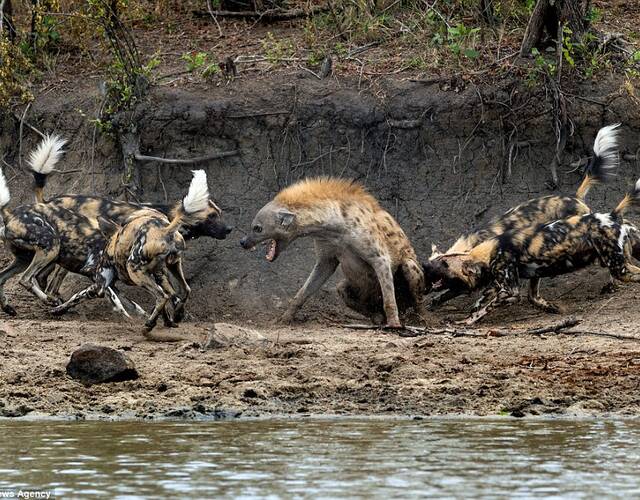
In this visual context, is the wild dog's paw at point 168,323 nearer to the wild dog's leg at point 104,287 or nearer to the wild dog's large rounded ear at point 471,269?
the wild dog's leg at point 104,287

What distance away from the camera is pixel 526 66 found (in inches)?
563

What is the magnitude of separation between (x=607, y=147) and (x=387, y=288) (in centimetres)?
260

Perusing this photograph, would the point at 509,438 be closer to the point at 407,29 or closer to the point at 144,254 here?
the point at 144,254

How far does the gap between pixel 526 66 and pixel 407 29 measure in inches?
67.6

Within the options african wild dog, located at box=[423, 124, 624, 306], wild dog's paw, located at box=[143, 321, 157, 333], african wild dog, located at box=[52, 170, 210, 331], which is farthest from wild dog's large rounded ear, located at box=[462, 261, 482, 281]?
wild dog's paw, located at box=[143, 321, 157, 333]

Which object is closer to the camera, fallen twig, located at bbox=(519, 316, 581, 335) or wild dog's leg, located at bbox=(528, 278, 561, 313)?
fallen twig, located at bbox=(519, 316, 581, 335)

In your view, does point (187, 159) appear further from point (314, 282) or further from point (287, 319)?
point (287, 319)

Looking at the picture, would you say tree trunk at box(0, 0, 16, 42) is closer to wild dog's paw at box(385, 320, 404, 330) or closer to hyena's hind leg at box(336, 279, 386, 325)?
hyena's hind leg at box(336, 279, 386, 325)

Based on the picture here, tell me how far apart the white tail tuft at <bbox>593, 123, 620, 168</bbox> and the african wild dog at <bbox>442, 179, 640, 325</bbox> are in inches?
16.1

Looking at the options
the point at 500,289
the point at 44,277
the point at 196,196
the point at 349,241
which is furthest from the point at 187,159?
the point at 500,289

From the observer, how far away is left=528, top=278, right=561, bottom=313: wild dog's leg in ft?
42.3

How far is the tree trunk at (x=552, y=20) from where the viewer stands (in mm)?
14305

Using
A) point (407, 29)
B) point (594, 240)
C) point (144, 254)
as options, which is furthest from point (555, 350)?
point (407, 29)

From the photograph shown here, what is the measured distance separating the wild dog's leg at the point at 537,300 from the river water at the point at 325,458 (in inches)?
164
